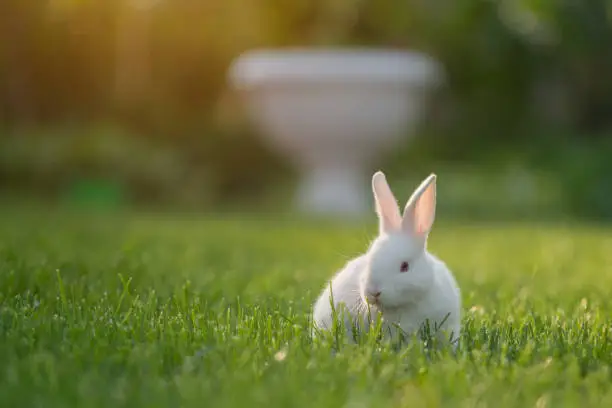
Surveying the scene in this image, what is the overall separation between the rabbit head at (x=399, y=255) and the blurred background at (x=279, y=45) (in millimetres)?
5087

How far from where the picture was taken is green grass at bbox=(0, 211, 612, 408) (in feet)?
4.94

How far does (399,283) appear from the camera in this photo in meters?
1.94

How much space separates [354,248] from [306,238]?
39cm

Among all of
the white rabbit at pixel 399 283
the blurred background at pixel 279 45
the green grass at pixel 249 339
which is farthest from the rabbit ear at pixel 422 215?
the blurred background at pixel 279 45

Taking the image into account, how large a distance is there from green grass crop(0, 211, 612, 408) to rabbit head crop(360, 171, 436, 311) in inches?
5.2

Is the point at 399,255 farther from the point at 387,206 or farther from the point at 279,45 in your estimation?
the point at 279,45

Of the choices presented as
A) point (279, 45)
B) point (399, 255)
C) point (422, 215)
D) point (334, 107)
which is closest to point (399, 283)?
point (399, 255)

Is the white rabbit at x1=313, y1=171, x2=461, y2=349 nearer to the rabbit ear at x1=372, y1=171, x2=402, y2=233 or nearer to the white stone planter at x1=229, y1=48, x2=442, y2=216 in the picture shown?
the rabbit ear at x1=372, y1=171, x2=402, y2=233

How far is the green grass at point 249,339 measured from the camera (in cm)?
150

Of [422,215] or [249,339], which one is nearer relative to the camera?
[249,339]

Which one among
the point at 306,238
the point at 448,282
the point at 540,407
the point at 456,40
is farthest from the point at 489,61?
the point at 540,407

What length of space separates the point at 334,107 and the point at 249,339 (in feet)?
15.6

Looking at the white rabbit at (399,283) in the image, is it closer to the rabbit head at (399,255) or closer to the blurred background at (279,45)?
the rabbit head at (399,255)

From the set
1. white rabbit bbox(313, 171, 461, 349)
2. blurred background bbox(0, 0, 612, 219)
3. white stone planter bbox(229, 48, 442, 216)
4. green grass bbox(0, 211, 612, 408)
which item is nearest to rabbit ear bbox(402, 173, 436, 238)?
white rabbit bbox(313, 171, 461, 349)
